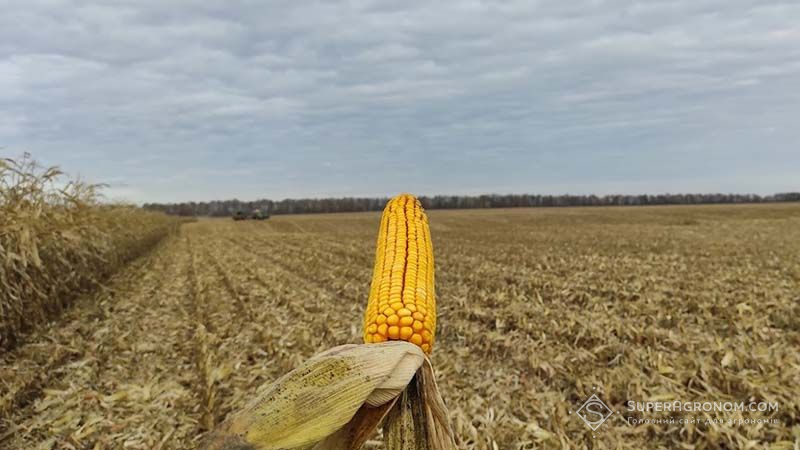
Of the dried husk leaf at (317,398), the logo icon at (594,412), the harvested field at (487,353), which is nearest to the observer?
the dried husk leaf at (317,398)

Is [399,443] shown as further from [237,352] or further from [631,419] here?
[237,352]

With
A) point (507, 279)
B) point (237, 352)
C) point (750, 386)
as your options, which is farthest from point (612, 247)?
point (237, 352)

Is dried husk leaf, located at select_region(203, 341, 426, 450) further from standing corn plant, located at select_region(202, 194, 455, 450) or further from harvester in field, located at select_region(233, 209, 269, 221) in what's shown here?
harvester in field, located at select_region(233, 209, 269, 221)

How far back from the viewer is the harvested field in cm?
484

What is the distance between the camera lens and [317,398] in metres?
1.15

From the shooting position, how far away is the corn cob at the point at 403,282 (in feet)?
4.92

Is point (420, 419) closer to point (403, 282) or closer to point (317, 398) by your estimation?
point (317, 398)

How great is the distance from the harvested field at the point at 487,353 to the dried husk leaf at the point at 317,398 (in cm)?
359

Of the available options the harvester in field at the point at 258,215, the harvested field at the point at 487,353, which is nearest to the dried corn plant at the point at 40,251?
the harvested field at the point at 487,353

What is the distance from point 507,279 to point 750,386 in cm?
783

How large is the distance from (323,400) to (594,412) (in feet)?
16.4

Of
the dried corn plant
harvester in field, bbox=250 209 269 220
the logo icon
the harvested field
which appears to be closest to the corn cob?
the harvested field

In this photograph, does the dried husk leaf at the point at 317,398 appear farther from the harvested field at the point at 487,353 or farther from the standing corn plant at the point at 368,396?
the harvested field at the point at 487,353

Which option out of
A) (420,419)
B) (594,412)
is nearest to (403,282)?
(420,419)
